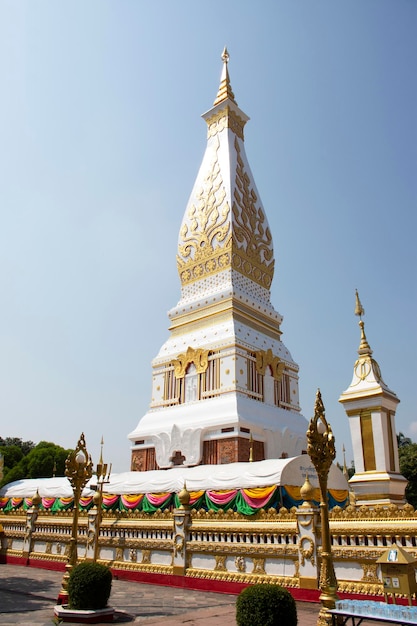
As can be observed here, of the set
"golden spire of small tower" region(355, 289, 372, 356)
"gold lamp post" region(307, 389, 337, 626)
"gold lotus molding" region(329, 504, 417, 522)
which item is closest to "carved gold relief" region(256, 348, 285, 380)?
"golden spire of small tower" region(355, 289, 372, 356)

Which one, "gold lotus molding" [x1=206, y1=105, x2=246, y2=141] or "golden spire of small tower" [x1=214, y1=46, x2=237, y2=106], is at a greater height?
"golden spire of small tower" [x1=214, y1=46, x2=237, y2=106]

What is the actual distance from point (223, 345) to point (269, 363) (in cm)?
317

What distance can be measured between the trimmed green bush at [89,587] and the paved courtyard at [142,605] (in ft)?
1.50

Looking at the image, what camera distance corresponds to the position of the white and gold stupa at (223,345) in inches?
957

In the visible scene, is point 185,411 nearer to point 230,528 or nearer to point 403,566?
point 230,528

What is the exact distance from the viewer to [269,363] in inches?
1107

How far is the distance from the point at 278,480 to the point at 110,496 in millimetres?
7673

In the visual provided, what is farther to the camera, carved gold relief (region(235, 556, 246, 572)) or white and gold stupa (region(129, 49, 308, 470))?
white and gold stupa (region(129, 49, 308, 470))

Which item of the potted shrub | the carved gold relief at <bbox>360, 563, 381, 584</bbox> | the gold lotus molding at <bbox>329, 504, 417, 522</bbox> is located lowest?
the potted shrub

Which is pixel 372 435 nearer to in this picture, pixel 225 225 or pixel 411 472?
pixel 225 225

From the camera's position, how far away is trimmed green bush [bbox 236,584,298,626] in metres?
6.95

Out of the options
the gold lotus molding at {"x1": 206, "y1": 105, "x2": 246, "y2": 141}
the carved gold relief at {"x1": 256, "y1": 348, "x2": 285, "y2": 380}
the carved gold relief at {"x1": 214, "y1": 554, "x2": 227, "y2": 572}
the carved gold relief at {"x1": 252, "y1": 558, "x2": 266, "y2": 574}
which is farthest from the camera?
the gold lotus molding at {"x1": 206, "y1": 105, "x2": 246, "y2": 141}

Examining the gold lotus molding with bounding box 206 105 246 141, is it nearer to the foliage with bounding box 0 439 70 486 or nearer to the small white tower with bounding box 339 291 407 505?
the small white tower with bounding box 339 291 407 505

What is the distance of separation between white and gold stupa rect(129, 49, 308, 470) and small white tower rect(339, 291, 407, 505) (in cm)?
978
